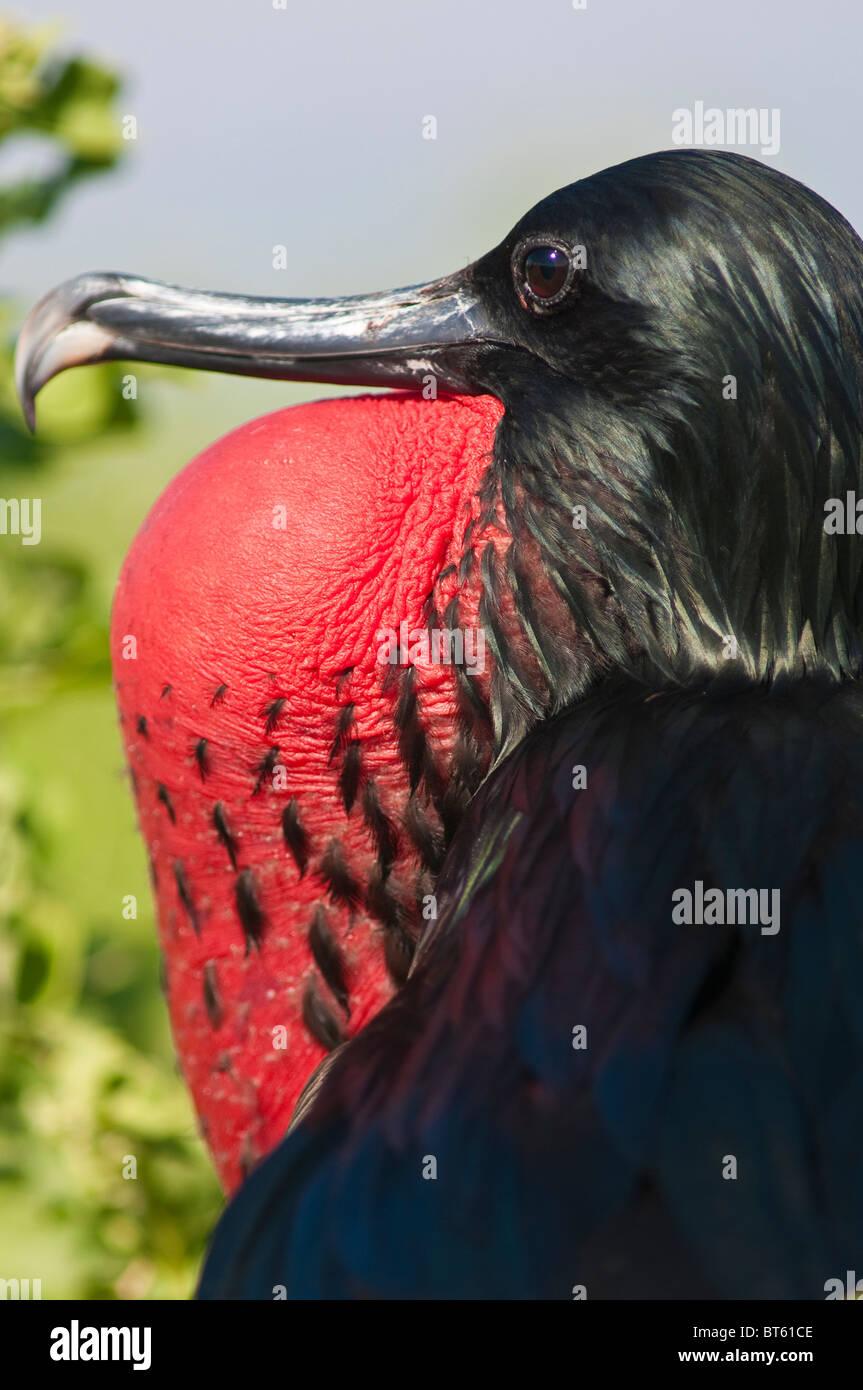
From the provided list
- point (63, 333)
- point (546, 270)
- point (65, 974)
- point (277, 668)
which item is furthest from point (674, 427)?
point (65, 974)

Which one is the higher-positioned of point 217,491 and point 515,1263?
point 217,491

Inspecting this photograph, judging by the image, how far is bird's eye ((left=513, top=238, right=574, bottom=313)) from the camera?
101 cm

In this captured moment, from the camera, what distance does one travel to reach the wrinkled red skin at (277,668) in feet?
3.43

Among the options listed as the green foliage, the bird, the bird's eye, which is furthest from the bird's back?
the green foliage

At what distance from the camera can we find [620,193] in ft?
3.28

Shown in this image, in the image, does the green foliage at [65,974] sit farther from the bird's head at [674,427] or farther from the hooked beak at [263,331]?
the bird's head at [674,427]

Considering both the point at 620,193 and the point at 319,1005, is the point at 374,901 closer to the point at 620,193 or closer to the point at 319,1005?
the point at 319,1005

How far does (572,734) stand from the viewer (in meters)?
0.99

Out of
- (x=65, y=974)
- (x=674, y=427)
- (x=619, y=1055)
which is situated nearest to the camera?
(x=619, y=1055)

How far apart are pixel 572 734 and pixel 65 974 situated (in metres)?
0.93

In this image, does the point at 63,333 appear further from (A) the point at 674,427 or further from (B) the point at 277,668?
(A) the point at 674,427

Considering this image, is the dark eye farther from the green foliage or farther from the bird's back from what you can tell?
the green foliage

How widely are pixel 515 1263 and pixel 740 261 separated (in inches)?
24.0

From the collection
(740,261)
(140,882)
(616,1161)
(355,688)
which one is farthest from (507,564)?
(140,882)
